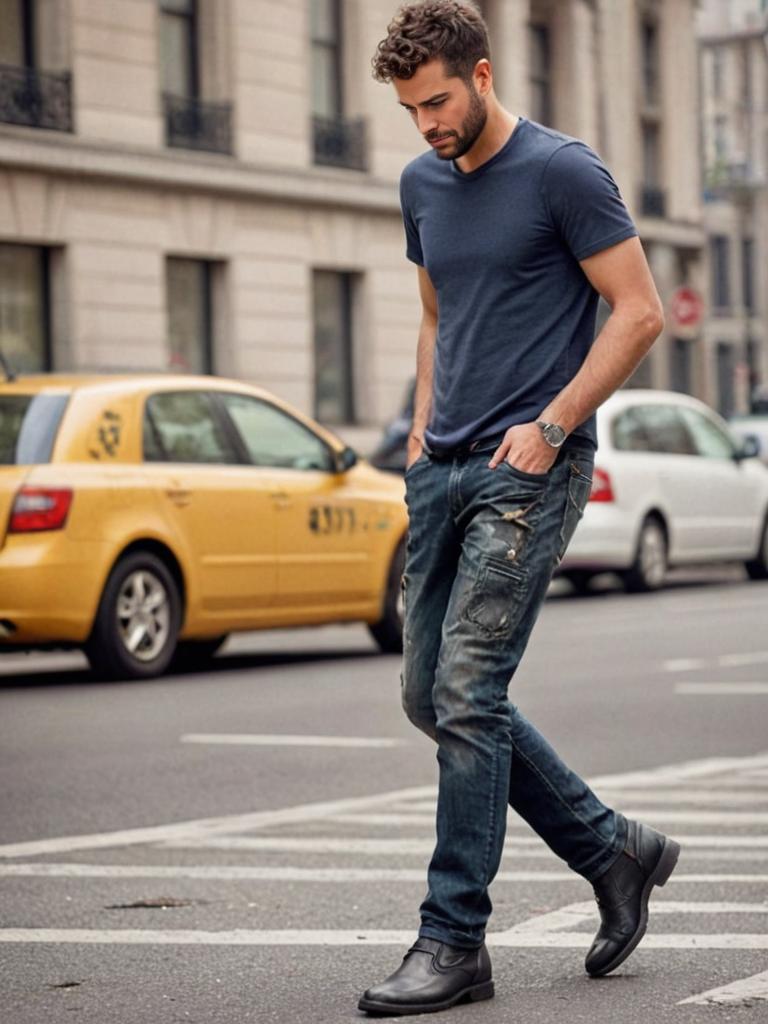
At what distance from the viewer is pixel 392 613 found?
1383 centimetres

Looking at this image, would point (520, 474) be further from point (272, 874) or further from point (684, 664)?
point (684, 664)

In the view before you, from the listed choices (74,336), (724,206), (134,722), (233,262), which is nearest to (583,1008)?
(134,722)

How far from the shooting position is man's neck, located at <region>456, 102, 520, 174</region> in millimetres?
4699

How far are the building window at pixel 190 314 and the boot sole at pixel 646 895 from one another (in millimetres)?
22719

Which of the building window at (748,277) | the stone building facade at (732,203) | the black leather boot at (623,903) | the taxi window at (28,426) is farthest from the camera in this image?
the building window at (748,277)

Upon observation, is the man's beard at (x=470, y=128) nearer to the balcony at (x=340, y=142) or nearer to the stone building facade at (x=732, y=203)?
the balcony at (x=340, y=142)

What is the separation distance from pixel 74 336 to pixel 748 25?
53860mm

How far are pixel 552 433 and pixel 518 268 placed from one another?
1.13ft

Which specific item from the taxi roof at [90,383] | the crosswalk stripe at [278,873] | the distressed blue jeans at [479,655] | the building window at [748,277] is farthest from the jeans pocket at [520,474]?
the building window at [748,277]

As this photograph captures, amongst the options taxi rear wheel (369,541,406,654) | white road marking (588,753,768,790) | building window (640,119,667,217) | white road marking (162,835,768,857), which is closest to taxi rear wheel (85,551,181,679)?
taxi rear wheel (369,541,406,654)

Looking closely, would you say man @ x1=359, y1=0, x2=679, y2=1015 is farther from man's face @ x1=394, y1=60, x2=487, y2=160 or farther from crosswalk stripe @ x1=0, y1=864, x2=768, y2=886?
crosswalk stripe @ x1=0, y1=864, x2=768, y2=886

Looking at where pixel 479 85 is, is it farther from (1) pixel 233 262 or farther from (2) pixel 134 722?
(1) pixel 233 262

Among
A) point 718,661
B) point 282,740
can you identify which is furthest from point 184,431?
point 282,740

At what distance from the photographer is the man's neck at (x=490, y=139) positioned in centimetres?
470
